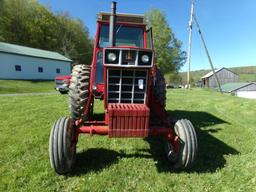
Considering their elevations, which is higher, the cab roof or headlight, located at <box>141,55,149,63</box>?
the cab roof

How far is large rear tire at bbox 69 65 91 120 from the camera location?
461 cm

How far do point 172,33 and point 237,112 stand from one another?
102ft

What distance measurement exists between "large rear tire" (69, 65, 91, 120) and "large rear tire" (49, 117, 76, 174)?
0.92 metres

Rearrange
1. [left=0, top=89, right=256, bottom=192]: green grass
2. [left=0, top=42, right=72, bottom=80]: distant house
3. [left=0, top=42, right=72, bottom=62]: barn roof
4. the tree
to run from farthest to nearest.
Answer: the tree
[left=0, top=42, right=72, bottom=62]: barn roof
[left=0, top=42, right=72, bottom=80]: distant house
[left=0, top=89, right=256, bottom=192]: green grass

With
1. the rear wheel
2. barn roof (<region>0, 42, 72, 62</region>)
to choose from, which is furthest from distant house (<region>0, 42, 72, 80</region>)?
the rear wheel

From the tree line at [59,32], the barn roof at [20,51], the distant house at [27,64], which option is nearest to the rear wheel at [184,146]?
the distant house at [27,64]

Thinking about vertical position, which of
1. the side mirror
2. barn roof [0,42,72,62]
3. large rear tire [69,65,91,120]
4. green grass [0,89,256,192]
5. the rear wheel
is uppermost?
barn roof [0,42,72,62]

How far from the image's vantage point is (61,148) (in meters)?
3.54

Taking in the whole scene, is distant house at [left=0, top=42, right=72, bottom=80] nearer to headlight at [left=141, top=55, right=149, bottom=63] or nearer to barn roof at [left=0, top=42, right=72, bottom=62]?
barn roof at [left=0, top=42, right=72, bottom=62]

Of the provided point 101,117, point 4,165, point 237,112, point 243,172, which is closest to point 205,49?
point 237,112

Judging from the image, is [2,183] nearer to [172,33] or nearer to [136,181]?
[136,181]

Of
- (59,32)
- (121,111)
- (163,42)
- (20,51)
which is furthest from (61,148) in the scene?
(59,32)

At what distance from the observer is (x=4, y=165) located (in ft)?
13.1

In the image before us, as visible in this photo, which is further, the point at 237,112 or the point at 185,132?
the point at 237,112
